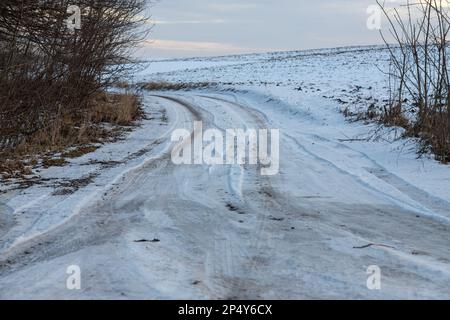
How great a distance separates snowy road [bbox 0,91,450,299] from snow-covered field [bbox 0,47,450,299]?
1cm

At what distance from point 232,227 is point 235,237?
1.12 feet

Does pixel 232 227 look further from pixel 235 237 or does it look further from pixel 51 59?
pixel 51 59

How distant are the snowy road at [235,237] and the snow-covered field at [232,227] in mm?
15

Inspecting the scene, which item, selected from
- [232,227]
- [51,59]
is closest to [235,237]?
[232,227]

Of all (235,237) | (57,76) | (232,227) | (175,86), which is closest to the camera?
(235,237)

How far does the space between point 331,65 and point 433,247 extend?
134ft

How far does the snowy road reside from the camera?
12.8 ft

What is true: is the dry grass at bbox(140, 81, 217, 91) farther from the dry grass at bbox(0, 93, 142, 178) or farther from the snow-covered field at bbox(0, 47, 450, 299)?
the snow-covered field at bbox(0, 47, 450, 299)

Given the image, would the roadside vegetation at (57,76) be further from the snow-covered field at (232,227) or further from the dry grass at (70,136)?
the snow-covered field at (232,227)

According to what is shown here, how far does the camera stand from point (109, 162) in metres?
9.39

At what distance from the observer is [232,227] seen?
548cm

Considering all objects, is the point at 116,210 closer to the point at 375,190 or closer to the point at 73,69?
the point at 375,190

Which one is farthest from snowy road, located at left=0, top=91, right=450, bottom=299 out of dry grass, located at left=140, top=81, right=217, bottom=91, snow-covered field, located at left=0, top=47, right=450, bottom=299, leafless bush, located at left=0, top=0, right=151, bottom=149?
dry grass, located at left=140, top=81, right=217, bottom=91

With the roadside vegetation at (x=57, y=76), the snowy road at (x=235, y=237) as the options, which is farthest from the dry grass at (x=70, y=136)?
the snowy road at (x=235, y=237)
